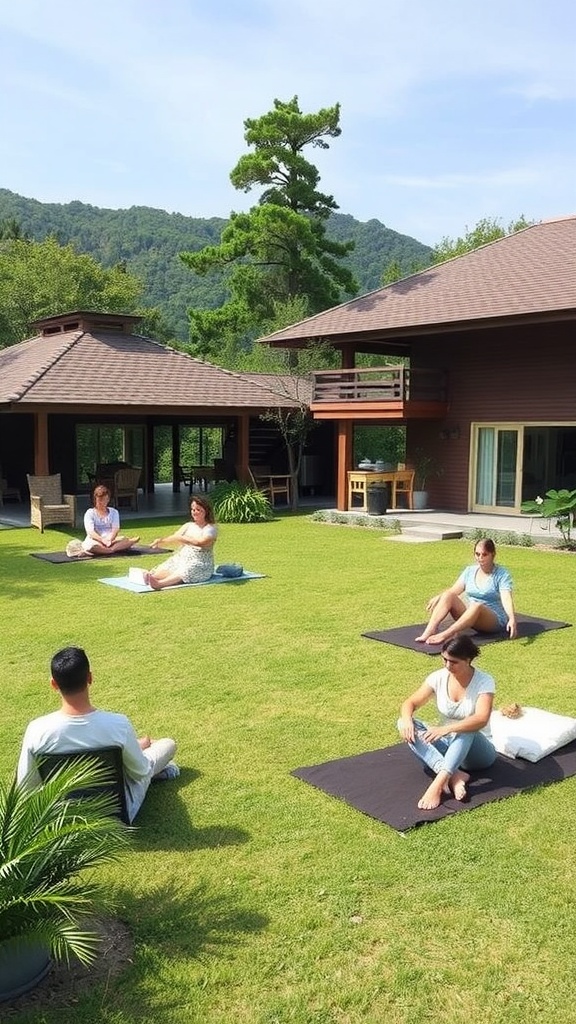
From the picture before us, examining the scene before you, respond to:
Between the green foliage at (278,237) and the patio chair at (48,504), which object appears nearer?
the patio chair at (48,504)

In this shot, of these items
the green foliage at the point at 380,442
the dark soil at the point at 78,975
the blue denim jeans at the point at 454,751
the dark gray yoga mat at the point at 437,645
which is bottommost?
the dark soil at the point at 78,975


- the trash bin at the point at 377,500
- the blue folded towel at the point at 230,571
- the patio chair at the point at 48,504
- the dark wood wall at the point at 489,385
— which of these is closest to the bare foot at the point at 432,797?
the blue folded towel at the point at 230,571

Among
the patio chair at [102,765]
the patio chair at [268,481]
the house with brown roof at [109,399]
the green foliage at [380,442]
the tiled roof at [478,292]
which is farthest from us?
the green foliage at [380,442]

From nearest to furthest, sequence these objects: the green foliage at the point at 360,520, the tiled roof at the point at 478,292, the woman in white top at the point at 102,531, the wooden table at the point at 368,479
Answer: the woman in white top at the point at 102,531
the tiled roof at the point at 478,292
the green foliage at the point at 360,520
the wooden table at the point at 368,479

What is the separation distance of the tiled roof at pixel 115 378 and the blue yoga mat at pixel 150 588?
6.89 meters

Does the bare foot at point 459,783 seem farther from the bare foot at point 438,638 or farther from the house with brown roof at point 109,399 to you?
the house with brown roof at point 109,399

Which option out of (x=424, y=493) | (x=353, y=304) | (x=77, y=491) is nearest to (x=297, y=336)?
(x=353, y=304)

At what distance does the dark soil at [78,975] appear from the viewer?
9.63 feet

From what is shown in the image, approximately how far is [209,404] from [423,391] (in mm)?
4653

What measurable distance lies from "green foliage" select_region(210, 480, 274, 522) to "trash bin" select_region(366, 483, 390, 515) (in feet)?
6.84

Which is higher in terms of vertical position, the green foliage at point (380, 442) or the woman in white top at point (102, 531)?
the green foliage at point (380, 442)

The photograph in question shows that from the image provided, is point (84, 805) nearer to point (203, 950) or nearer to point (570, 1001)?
point (203, 950)

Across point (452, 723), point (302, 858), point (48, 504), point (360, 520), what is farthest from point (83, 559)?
point (302, 858)

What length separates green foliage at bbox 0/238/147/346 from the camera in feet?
123
